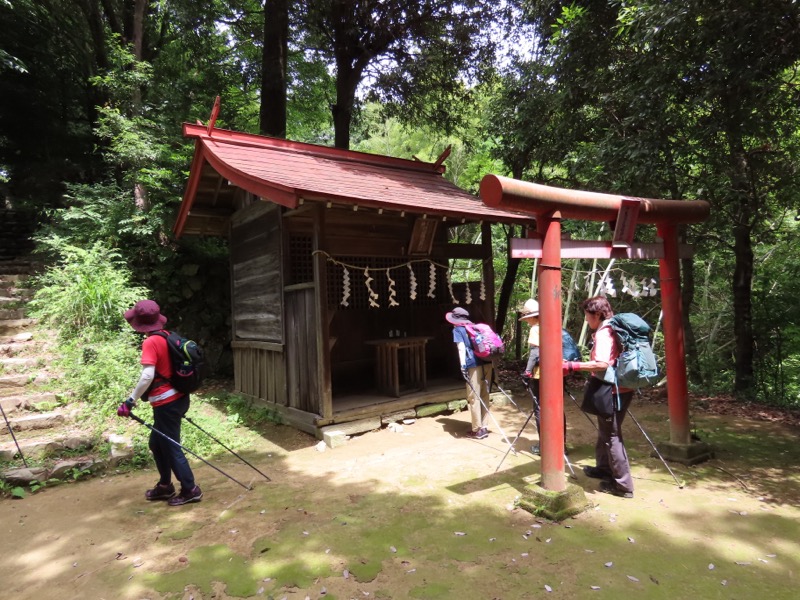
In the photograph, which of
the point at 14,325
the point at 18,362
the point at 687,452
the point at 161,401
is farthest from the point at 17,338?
the point at 687,452

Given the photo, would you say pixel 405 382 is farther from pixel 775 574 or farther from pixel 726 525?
pixel 775 574

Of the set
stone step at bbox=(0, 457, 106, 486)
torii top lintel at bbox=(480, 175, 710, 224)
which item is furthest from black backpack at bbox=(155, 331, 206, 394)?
torii top lintel at bbox=(480, 175, 710, 224)

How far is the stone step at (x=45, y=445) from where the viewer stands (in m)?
5.36

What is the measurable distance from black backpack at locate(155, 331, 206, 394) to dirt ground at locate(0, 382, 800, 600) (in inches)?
48.1

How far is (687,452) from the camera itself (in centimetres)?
518

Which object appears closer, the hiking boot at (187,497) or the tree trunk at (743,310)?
the hiking boot at (187,497)

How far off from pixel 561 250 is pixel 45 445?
625cm

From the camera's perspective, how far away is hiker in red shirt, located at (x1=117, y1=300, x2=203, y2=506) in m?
4.22

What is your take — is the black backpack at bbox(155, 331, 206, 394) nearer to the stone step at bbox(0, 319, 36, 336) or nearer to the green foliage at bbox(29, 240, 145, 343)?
the green foliage at bbox(29, 240, 145, 343)

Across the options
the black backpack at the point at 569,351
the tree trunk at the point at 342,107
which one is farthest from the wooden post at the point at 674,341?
the tree trunk at the point at 342,107

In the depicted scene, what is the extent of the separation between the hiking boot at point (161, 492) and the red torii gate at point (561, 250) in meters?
3.66

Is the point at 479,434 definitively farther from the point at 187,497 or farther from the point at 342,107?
the point at 342,107

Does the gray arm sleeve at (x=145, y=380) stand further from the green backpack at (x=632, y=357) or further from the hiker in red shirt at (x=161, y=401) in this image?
the green backpack at (x=632, y=357)

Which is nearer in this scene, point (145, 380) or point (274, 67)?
point (145, 380)
